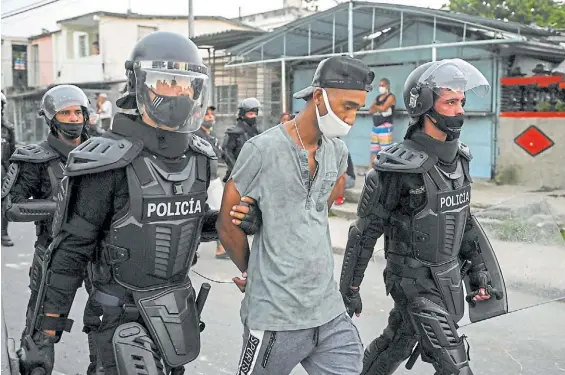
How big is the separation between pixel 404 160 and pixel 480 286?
0.78 metres

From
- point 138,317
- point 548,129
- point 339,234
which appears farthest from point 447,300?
point 548,129

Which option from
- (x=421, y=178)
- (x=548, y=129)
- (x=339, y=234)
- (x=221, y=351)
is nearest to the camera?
(x=421, y=178)

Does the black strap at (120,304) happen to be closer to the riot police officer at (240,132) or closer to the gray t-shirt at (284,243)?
the gray t-shirt at (284,243)

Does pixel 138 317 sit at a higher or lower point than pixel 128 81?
lower

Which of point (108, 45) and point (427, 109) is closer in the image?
point (427, 109)

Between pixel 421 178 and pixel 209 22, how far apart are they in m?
23.9

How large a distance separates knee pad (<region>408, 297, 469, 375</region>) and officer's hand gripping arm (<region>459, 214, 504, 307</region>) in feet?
1.03

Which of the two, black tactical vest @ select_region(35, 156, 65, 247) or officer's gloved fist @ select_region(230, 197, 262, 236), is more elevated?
officer's gloved fist @ select_region(230, 197, 262, 236)

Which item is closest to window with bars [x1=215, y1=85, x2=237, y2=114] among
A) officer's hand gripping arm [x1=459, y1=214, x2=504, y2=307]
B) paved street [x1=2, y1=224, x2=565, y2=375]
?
paved street [x1=2, y1=224, x2=565, y2=375]

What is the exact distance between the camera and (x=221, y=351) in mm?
4762

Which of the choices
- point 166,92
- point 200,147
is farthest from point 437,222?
point 166,92

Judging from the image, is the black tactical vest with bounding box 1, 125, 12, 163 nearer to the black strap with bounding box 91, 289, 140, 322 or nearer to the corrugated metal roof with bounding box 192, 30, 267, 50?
the black strap with bounding box 91, 289, 140, 322

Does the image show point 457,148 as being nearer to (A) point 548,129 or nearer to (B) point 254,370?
(B) point 254,370

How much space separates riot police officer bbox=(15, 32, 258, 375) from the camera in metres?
2.49
